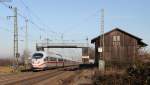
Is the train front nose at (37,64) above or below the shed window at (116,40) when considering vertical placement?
below

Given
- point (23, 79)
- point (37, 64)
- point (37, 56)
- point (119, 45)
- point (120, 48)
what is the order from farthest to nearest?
point (119, 45)
point (120, 48)
point (37, 56)
point (37, 64)
point (23, 79)

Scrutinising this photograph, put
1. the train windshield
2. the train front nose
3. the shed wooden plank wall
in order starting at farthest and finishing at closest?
1. the shed wooden plank wall
2. the train windshield
3. the train front nose

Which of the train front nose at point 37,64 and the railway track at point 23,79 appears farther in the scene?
the train front nose at point 37,64

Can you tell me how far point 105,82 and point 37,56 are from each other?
34.3 m

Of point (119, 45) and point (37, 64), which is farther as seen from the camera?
point (119, 45)

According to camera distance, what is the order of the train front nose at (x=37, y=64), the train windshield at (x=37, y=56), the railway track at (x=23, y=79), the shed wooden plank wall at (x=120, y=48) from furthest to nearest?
the shed wooden plank wall at (x=120, y=48) → the train windshield at (x=37, y=56) → the train front nose at (x=37, y=64) → the railway track at (x=23, y=79)

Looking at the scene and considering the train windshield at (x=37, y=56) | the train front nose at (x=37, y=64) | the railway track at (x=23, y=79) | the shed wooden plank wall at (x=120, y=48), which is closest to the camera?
the railway track at (x=23, y=79)

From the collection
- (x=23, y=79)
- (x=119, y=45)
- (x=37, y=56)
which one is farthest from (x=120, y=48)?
(x=23, y=79)

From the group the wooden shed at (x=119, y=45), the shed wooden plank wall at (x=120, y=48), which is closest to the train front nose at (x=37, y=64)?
the wooden shed at (x=119, y=45)

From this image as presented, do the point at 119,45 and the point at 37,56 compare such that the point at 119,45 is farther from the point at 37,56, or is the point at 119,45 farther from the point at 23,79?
the point at 23,79

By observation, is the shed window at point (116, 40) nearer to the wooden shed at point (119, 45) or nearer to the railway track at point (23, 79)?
the wooden shed at point (119, 45)

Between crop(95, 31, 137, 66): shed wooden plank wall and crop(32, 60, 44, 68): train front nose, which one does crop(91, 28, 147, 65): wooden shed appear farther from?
crop(32, 60, 44, 68): train front nose

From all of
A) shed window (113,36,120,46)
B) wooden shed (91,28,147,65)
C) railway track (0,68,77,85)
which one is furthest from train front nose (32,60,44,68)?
railway track (0,68,77,85)

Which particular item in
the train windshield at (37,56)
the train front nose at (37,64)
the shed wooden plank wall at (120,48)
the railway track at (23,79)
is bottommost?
the railway track at (23,79)
